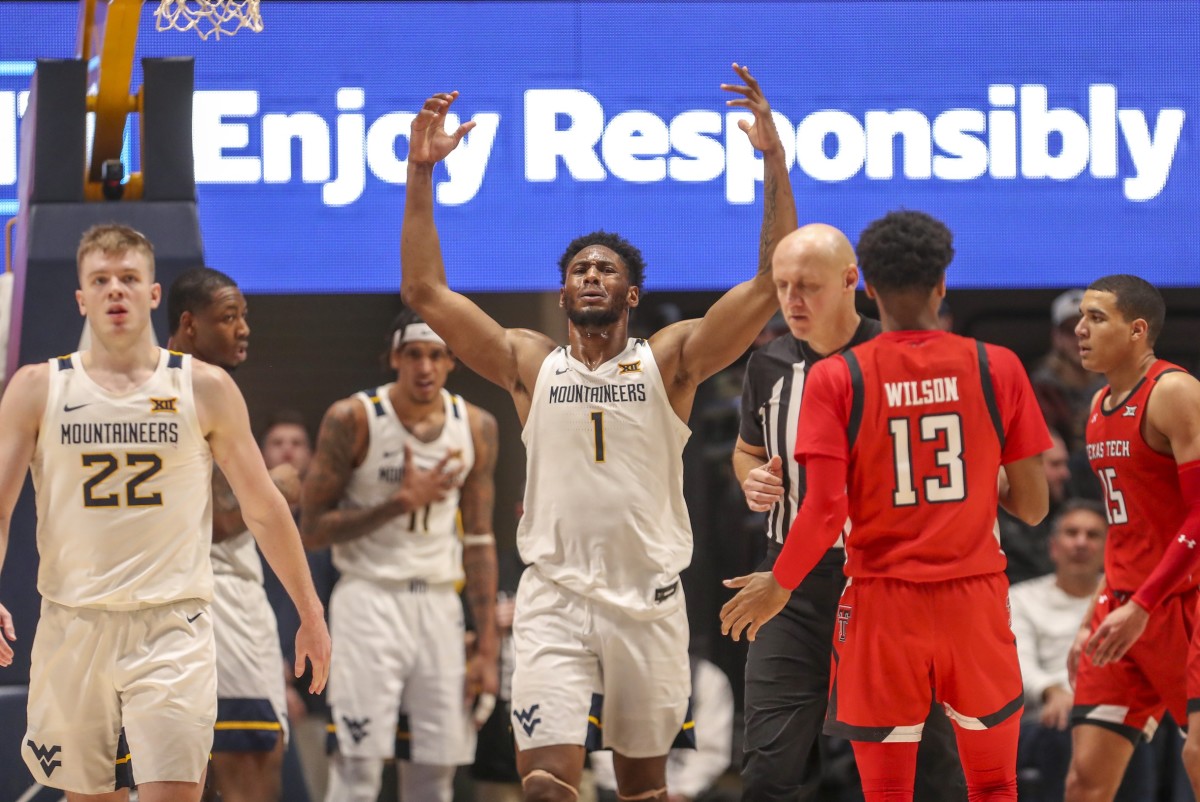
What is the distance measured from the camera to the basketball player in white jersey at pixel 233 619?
657cm

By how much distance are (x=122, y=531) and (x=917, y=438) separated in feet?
7.84

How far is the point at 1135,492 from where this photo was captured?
581cm

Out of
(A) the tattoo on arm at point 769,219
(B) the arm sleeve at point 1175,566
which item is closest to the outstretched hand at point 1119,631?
(B) the arm sleeve at point 1175,566

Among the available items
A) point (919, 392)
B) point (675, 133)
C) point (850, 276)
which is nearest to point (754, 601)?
point (919, 392)

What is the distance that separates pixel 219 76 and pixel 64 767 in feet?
15.8

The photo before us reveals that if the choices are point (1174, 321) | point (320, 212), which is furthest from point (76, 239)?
point (1174, 321)

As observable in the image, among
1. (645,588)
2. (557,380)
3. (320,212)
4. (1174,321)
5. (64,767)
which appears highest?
(320,212)

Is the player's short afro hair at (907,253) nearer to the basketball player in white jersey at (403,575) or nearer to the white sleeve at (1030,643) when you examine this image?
the basketball player in white jersey at (403,575)

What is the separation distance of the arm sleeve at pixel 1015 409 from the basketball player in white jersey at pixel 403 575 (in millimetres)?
3510

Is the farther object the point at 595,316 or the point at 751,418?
the point at 751,418

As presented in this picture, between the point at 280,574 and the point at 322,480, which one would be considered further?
the point at 322,480

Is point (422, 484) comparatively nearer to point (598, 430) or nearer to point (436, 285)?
point (436, 285)

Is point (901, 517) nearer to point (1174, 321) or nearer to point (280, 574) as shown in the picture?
point (280, 574)

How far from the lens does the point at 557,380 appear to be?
5.61 m
